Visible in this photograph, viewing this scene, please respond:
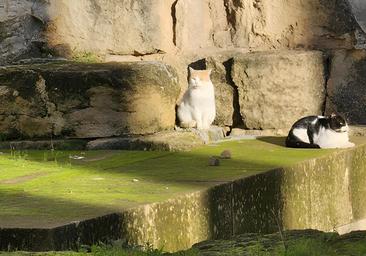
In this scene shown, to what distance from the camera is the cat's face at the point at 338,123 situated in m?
7.69

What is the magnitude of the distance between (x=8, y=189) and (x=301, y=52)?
324cm

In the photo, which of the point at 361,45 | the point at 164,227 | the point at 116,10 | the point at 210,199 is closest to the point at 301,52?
the point at 361,45

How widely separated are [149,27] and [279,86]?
1107 millimetres

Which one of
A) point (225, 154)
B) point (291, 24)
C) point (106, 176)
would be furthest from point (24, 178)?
point (291, 24)

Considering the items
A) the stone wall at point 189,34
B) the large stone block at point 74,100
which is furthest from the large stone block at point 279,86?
the large stone block at point 74,100

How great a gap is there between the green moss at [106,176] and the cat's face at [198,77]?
52cm

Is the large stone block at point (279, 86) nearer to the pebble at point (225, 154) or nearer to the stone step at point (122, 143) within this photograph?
the stone step at point (122, 143)

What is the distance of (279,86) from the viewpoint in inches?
329

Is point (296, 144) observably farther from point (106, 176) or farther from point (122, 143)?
point (106, 176)

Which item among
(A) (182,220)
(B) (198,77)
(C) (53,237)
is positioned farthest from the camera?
(B) (198,77)

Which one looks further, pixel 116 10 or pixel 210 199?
pixel 116 10

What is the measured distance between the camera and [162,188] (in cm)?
575

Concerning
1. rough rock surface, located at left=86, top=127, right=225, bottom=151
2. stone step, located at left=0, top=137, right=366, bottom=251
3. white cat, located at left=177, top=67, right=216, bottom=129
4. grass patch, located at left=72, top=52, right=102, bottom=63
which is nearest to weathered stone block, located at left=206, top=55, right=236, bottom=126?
white cat, located at left=177, top=67, right=216, bottom=129

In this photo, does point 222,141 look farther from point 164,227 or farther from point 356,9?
point 164,227
